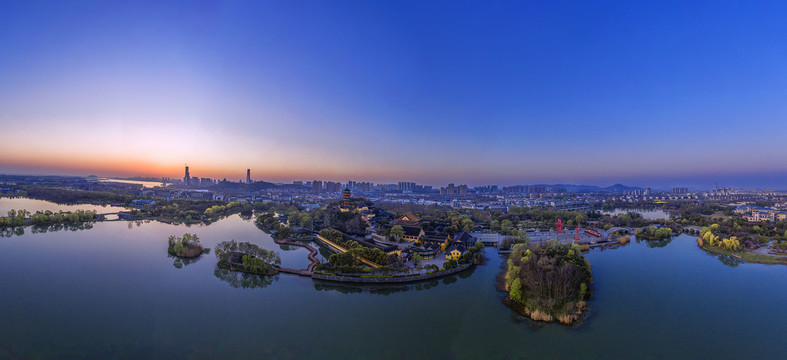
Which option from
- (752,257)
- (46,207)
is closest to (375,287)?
(752,257)

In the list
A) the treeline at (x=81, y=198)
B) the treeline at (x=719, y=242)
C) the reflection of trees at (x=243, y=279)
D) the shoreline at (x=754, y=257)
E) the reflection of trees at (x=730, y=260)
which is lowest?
the reflection of trees at (x=730, y=260)

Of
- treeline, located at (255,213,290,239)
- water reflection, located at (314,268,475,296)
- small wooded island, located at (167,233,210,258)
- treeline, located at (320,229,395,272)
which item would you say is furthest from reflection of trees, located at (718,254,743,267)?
small wooded island, located at (167,233,210,258)

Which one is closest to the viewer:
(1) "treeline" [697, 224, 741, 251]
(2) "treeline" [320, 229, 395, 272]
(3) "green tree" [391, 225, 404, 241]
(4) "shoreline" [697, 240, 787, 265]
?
(2) "treeline" [320, 229, 395, 272]

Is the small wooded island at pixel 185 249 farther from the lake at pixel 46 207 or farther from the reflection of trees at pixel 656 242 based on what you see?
the reflection of trees at pixel 656 242

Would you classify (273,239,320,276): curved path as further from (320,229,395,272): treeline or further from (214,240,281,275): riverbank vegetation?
(320,229,395,272): treeline

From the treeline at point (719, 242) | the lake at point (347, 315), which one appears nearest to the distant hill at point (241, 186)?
the lake at point (347, 315)
